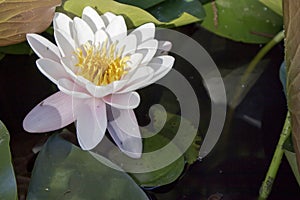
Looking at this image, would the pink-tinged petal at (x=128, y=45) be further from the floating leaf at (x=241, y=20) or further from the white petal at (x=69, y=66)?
the floating leaf at (x=241, y=20)

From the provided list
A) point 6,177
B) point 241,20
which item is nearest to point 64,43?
point 6,177

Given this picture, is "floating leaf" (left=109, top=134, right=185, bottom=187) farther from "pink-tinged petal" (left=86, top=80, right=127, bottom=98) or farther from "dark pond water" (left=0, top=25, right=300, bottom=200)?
"pink-tinged petal" (left=86, top=80, right=127, bottom=98)

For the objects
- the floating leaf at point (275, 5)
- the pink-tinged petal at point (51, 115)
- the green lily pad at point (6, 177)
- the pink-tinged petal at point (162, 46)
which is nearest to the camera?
the green lily pad at point (6, 177)

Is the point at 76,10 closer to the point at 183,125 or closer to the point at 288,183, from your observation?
the point at 183,125

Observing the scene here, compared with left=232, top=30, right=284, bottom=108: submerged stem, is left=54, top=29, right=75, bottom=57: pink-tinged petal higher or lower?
higher

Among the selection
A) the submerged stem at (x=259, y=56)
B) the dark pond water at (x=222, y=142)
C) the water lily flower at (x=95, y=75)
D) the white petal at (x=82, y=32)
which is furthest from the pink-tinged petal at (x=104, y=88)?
the submerged stem at (x=259, y=56)

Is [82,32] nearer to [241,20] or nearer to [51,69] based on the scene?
[51,69]

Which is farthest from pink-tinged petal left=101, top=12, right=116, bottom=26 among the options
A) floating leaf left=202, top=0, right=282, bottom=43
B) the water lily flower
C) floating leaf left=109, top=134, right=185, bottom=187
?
floating leaf left=202, top=0, right=282, bottom=43
